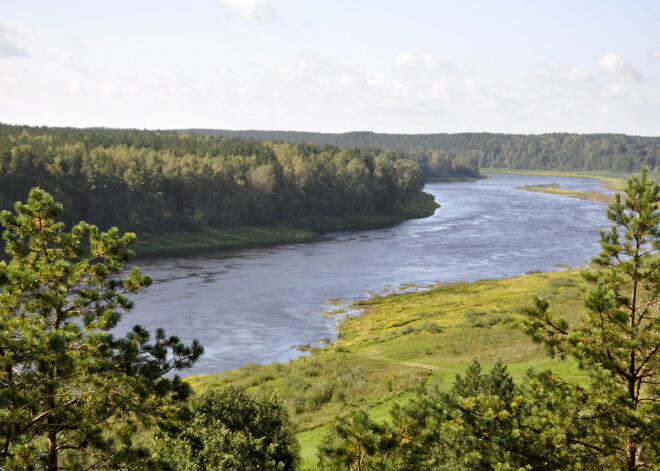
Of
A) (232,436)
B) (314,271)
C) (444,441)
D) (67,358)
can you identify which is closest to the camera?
(67,358)

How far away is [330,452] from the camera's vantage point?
1188cm

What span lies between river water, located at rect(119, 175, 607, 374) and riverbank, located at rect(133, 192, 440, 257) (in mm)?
6331

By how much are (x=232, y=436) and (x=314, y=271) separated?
215 feet

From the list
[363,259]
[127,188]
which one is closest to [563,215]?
[363,259]

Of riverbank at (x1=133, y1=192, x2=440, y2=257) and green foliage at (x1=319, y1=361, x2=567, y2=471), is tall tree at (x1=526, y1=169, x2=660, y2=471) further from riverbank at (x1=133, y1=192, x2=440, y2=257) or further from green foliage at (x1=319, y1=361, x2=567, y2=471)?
riverbank at (x1=133, y1=192, x2=440, y2=257)

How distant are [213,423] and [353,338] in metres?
35.1

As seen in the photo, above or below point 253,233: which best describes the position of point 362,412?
above

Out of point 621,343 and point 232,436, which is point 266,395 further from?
point 621,343

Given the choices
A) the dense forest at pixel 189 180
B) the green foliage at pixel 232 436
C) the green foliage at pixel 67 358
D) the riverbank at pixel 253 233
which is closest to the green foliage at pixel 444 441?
the green foliage at pixel 232 436

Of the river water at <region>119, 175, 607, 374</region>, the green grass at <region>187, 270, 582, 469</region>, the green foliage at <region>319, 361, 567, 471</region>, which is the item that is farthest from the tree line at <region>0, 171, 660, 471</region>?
the river water at <region>119, 175, 607, 374</region>

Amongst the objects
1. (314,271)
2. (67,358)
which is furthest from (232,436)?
(314,271)

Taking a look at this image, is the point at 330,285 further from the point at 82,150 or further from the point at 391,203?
the point at 391,203

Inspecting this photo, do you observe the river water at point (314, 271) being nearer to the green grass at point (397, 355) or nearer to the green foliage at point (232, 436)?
the green grass at point (397, 355)

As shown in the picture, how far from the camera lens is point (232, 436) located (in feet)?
59.9
